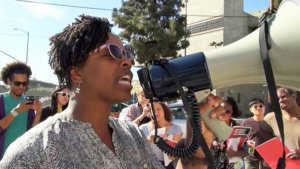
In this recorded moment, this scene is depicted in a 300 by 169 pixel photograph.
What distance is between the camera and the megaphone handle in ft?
5.32

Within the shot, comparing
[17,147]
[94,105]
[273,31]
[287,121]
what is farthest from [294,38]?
[287,121]

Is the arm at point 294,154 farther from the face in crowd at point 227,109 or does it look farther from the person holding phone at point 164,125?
the person holding phone at point 164,125

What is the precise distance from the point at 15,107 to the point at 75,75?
2.26 m

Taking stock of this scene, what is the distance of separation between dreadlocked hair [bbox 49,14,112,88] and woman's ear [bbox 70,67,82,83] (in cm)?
2

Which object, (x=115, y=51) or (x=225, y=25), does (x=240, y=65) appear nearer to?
(x=115, y=51)

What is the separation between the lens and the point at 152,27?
19719 millimetres

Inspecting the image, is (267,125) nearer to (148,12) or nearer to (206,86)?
(206,86)

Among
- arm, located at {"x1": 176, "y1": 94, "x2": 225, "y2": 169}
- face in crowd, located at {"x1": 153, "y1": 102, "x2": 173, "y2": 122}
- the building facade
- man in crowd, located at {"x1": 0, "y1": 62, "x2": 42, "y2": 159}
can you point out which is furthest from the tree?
arm, located at {"x1": 176, "y1": 94, "x2": 225, "y2": 169}

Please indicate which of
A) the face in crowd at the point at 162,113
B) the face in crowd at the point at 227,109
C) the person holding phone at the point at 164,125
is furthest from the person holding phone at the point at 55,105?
the face in crowd at the point at 227,109

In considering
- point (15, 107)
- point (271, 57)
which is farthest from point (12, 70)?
point (271, 57)

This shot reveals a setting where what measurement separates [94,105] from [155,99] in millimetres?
264

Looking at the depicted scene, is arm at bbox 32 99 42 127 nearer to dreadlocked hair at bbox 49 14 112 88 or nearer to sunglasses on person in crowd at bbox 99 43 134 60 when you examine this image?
dreadlocked hair at bbox 49 14 112 88

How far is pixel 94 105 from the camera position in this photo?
1442 millimetres

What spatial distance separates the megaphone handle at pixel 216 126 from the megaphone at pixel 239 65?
238mm
